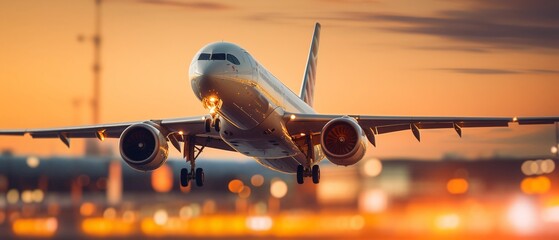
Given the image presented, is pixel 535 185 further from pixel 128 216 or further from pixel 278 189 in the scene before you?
pixel 128 216

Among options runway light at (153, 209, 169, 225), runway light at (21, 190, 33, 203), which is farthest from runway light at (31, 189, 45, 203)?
runway light at (153, 209, 169, 225)

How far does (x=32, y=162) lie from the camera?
82438 mm

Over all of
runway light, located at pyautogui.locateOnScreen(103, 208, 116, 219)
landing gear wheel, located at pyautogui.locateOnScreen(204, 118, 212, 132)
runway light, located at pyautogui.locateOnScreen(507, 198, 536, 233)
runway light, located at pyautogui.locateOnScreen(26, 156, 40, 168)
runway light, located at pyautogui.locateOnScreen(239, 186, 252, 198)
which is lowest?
runway light, located at pyautogui.locateOnScreen(507, 198, 536, 233)

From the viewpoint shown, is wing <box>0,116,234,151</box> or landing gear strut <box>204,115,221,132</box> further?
wing <box>0,116,234,151</box>

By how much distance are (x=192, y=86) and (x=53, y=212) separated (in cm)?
3261

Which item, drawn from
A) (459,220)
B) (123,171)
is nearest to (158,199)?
(123,171)

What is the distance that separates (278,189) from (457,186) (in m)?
13.3

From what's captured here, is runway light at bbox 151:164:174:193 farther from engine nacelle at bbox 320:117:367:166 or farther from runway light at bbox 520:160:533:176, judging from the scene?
engine nacelle at bbox 320:117:367:166

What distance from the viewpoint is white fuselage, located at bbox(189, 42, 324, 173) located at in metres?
39.6

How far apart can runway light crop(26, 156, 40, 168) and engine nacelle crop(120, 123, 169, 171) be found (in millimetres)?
36923

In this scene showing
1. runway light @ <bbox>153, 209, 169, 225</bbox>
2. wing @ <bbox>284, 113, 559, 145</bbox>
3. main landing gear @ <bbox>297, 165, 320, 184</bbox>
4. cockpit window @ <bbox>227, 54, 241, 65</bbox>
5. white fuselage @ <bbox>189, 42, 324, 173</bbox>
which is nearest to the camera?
white fuselage @ <bbox>189, 42, 324, 173</bbox>

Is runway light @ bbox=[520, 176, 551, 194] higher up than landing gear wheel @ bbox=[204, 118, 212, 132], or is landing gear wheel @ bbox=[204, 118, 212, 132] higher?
runway light @ bbox=[520, 176, 551, 194]

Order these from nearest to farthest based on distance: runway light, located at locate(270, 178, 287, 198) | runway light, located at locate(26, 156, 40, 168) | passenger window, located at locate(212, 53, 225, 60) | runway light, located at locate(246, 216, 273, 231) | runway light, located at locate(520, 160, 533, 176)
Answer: passenger window, located at locate(212, 53, 225, 60)
runway light, located at locate(520, 160, 533, 176)
runway light, located at locate(246, 216, 273, 231)
runway light, located at locate(270, 178, 287, 198)
runway light, located at locate(26, 156, 40, 168)

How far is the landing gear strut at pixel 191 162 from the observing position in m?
47.5
